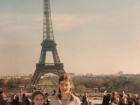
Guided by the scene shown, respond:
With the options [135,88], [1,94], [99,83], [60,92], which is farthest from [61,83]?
[99,83]

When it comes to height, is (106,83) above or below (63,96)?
above

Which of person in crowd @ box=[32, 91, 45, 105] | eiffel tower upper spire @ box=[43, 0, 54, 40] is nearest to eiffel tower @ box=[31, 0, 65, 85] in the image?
eiffel tower upper spire @ box=[43, 0, 54, 40]

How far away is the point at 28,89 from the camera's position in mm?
45344

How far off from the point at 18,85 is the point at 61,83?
48.4 metres

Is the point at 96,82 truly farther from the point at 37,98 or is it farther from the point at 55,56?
the point at 37,98

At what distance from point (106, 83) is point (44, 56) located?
9.64 metres

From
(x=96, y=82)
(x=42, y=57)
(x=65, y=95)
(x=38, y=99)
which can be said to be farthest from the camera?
(x=96, y=82)

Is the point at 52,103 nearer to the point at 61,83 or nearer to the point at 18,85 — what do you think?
the point at 61,83

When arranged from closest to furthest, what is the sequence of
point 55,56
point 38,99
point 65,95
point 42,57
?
point 65,95 < point 38,99 < point 55,56 < point 42,57

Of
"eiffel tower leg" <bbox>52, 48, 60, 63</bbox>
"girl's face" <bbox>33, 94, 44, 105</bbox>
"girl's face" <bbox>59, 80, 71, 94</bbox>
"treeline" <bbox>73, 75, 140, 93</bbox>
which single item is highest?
"eiffel tower leg" <bbox>52, 48, 60, 63</bbox>

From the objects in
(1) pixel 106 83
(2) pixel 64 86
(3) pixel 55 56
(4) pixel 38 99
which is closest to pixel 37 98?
(4) pixel 38 99

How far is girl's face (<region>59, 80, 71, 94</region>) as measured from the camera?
3.70 meters

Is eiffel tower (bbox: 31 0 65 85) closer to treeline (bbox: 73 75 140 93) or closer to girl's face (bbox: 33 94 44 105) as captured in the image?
treeline (bbox: 73 75 140 93)

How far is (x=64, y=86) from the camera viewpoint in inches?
147
